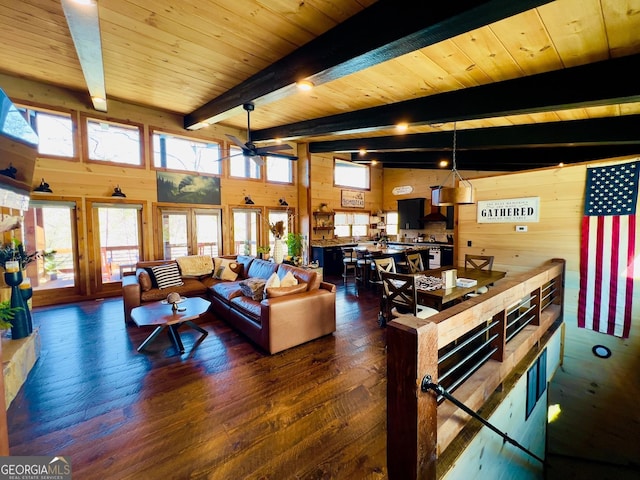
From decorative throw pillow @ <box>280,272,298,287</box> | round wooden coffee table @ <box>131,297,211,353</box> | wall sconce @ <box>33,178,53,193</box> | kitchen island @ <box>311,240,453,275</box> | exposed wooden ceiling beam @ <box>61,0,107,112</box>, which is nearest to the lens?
exposed wooden ceiling beam @ <box>61,0,107,112</box>

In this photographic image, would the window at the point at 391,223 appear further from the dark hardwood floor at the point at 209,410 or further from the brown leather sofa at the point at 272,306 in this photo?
the dark hardwood floor at the point at 209,410

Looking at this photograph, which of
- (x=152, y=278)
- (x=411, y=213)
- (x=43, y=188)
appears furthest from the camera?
(x=411, y=213)

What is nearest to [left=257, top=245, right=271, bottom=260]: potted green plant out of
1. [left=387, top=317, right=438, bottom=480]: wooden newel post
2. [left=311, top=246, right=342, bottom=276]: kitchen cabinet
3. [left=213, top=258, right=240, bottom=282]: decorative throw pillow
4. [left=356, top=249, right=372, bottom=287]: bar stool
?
[left=213, top=258, right=240, bottom=282]: decorative throw pillow

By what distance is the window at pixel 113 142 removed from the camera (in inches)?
208

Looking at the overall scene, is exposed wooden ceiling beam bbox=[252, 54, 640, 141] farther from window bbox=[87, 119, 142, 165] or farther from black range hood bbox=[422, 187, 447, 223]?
black range hood bbox=[422, 187, 447, 223]

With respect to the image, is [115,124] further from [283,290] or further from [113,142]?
[283,290]

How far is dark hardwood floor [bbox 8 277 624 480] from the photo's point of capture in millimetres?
1767

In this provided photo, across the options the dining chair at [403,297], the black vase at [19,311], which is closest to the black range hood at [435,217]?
the dining chair at [403,297]

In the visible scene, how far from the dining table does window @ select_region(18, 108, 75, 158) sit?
22.0 ft

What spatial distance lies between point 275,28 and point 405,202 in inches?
298

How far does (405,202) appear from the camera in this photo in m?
9.26

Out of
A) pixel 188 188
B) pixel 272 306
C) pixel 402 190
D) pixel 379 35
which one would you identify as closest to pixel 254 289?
pixel 272 306

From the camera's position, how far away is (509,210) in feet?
13.2

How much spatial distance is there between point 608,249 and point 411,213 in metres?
5.94
